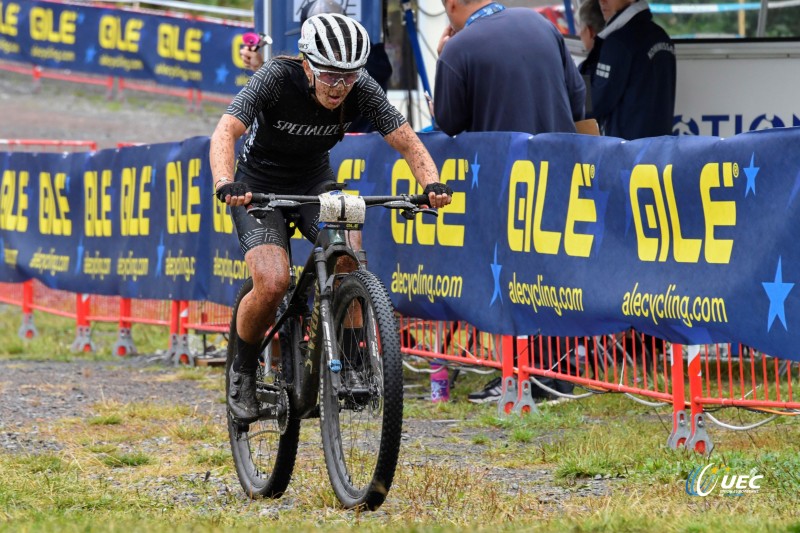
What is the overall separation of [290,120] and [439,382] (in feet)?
11.6

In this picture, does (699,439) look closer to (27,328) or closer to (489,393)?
(489,393)

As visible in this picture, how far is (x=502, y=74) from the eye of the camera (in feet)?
29.2

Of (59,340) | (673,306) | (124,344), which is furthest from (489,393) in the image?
(59,340)

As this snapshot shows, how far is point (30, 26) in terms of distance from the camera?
2875cm

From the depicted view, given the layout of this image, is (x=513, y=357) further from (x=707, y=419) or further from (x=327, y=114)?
(x=327, y=114)

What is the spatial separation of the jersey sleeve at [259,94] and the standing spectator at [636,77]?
160 inches

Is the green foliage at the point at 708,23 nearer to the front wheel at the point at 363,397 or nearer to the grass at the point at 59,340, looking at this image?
the grass at the point at 59,340

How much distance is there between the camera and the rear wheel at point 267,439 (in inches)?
253

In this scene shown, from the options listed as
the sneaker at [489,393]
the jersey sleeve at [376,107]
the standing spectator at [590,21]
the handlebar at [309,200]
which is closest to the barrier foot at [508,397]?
the sneaker at [489,393]

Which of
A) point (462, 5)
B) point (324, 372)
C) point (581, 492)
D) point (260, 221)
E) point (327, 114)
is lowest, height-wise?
point (581, 492)

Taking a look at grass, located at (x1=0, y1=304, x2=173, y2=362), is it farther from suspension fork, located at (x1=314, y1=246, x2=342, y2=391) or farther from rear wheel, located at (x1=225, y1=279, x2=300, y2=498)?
suspension fork, located at (x1=314, y1=246, x2=342, y2=391)

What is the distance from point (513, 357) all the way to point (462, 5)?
2248mm

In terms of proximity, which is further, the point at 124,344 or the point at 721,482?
the point at 124,344

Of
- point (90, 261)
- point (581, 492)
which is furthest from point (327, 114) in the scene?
point (90, 261)
